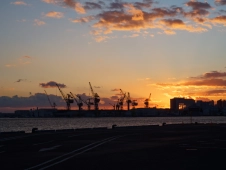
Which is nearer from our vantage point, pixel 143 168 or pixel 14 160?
pixel 143 168

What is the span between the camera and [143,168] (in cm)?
2136

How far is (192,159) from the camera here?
25422 millimetres

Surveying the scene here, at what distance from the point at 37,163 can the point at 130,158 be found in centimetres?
590

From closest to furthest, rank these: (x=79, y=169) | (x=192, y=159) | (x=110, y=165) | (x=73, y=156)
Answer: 1. (x=79, y=169)
2. (x=110, y=165)
3. (x=192, y=159)
4. (x=73, y=156)

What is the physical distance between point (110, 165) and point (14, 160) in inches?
257

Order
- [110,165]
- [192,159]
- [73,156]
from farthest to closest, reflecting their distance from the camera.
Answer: [73,156] < [192,159] < [110,165]

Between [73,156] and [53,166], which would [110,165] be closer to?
[53,166]

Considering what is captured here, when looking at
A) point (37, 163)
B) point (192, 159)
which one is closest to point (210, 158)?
point (192, 159)

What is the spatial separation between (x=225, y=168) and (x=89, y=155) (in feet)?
33.4

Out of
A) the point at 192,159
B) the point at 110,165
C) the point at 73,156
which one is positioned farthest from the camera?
the point at 73,156

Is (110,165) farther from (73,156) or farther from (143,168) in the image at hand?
(73,156)

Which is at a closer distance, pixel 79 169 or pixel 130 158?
pixel 79 169

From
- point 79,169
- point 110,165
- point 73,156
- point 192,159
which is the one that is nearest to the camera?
point 79,169

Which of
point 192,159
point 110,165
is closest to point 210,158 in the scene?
point 192,159
